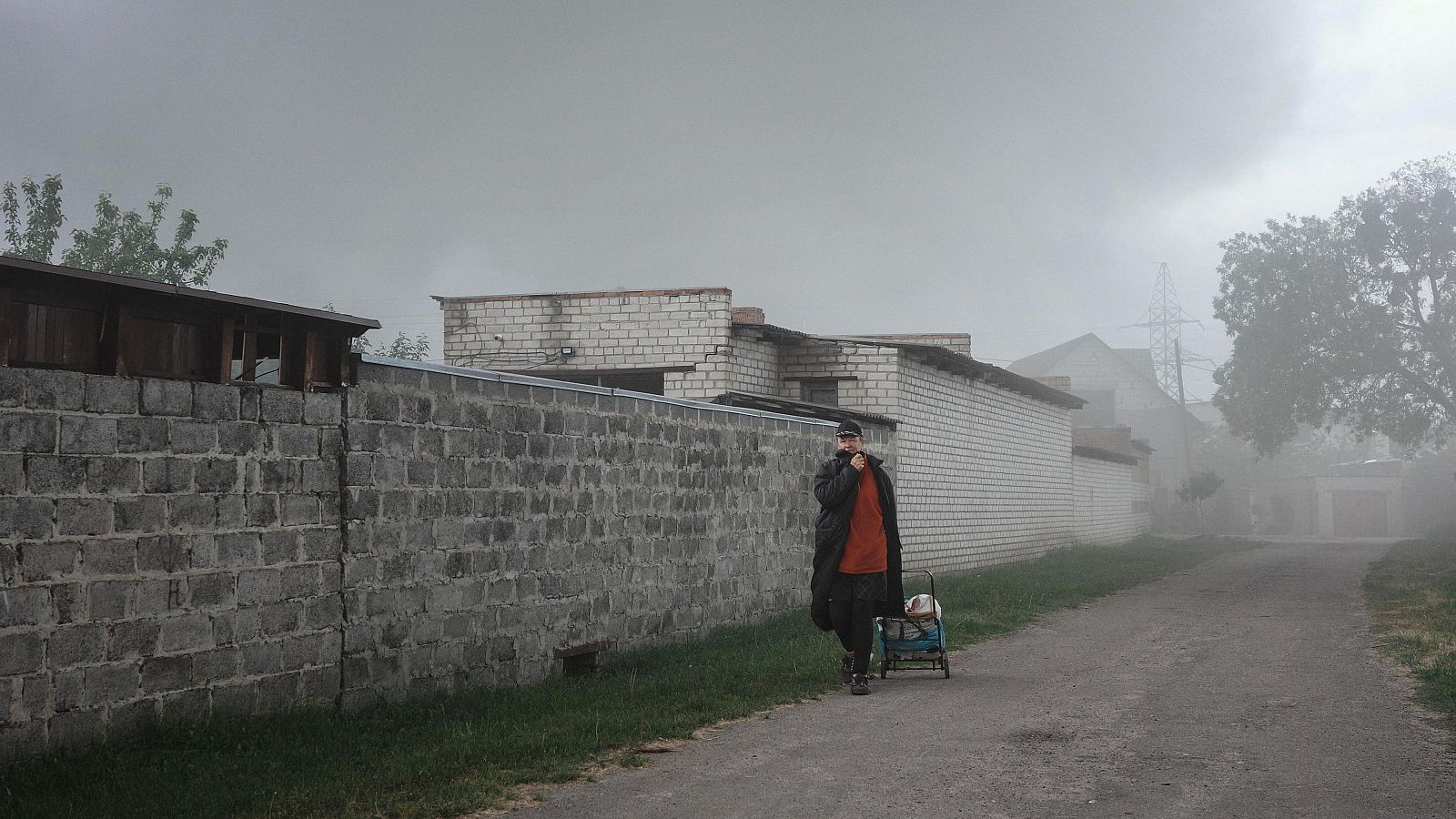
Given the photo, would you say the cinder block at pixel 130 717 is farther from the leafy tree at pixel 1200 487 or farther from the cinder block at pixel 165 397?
the leafy tree at pixel 1200 487

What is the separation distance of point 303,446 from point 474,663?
6.97 feet

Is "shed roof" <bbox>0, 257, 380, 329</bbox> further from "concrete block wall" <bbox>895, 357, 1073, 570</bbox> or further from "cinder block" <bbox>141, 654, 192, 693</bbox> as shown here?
"concrete block wall" <bbox>895, 357, 1073, 570</bbox>

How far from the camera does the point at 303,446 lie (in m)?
6.75

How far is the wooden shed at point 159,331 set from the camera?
5.43 meters

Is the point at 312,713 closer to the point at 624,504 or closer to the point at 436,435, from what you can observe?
the point at 436,435

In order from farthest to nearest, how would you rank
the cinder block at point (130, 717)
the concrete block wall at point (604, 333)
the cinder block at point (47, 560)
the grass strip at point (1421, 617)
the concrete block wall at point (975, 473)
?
the concrete block wall at point (604, 333), the concrete block wall at point (975, 473), the grass strip at point (1421, 617), the cinder block at point (130, 717), the cinder block at point (47, 560)

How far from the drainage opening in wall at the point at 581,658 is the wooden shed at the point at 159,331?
3.03 metres

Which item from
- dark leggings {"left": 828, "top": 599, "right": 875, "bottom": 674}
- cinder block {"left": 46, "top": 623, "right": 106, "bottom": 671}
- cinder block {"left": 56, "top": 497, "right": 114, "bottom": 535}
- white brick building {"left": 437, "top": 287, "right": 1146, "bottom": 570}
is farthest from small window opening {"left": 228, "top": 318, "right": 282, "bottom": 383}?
white brick building {"left": 437, "top": 287, "right": 1146, "bottom": 570}

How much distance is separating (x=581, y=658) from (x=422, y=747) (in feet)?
10.4

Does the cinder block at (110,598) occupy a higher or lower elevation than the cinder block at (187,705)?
higher

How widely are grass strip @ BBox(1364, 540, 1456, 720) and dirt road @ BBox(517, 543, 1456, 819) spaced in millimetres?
247

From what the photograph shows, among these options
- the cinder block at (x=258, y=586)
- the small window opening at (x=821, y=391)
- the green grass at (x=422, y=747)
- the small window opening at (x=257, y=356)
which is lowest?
the green grass at (x=422, y=747)

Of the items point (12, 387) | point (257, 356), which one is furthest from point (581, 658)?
point (12, 387)

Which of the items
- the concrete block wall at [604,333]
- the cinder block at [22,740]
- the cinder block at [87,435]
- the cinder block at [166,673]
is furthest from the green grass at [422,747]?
the concrete block wall at [604,333]
